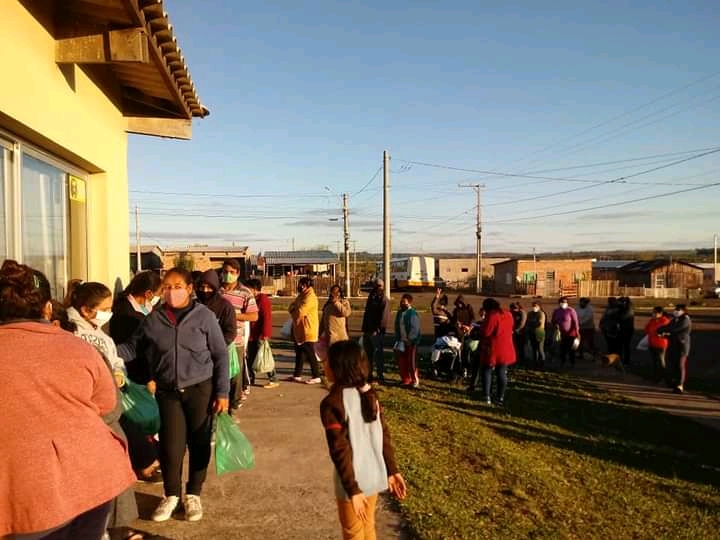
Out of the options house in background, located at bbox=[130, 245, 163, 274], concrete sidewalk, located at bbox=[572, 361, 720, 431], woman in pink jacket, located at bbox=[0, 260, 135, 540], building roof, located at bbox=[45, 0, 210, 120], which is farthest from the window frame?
house in background, located at bbox=[130, 245, 163, 274]

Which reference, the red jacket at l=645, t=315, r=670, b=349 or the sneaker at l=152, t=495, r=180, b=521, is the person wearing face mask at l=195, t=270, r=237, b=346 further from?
the red jacket at l=645, t=315, r=670, b=349

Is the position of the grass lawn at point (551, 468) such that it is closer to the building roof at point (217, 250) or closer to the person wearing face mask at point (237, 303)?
the person wearing face mask at point (237, 303)

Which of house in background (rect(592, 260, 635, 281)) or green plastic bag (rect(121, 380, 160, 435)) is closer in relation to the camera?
green plastic bag (rect(121, 380, 160, 435))

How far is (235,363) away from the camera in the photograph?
6598 mm

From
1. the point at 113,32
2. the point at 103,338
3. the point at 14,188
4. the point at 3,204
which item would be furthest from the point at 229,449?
the point at 113,32

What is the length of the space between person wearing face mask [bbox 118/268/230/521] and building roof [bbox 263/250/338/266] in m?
61.7

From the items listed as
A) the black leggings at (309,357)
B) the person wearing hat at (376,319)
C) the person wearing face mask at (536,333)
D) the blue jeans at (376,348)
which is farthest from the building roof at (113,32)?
the person wearing face mask at (536,333)

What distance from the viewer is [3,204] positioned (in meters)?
4.81

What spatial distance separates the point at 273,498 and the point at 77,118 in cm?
399

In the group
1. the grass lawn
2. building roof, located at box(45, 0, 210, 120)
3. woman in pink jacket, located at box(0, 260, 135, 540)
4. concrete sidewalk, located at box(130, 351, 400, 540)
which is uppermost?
building roof, located at box(45, 0, 210, 120)

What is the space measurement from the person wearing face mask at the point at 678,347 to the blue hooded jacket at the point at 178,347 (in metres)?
9.97

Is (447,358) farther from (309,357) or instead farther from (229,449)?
(229,449)

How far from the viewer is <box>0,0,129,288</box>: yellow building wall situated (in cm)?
456

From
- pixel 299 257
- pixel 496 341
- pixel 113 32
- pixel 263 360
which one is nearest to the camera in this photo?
pixel 113 32
